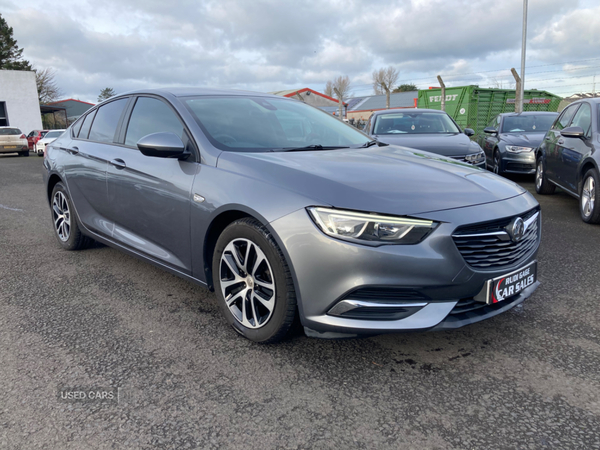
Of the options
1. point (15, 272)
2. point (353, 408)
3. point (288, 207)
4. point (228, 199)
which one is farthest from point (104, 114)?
point (353, 408)

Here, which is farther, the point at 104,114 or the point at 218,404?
the point at 104,114

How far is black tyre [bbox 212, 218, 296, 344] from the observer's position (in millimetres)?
2508

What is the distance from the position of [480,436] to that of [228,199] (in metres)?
1.66

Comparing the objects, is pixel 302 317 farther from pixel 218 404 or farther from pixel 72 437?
pixel 72 437

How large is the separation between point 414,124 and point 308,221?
6.47m

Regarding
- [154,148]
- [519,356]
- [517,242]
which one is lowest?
[519,356]

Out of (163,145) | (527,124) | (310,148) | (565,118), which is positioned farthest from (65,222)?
(527,124)

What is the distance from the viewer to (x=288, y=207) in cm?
245

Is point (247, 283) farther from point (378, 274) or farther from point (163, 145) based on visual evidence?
point (163, 145)

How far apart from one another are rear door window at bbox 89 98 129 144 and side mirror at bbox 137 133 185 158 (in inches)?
42.2

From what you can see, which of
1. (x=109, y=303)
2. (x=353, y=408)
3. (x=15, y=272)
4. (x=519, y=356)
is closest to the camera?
(x=353, y=408)

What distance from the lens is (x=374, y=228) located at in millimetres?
2301

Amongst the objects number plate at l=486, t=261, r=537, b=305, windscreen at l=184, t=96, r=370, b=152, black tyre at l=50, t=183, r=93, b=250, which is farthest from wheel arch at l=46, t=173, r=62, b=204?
number plate at l=486, t=261, r=537, b=305

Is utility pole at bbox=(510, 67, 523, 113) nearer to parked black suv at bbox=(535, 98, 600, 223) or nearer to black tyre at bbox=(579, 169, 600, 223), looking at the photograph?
parked black suv at bbox=(535, 98, 600, 223)
